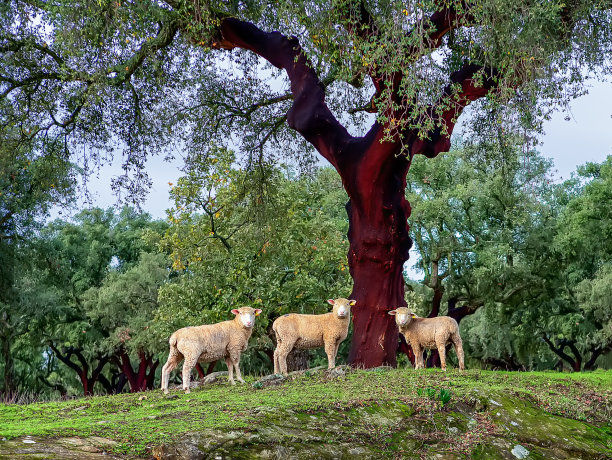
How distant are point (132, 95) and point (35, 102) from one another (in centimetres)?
259

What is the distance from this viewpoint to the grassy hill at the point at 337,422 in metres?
7.21

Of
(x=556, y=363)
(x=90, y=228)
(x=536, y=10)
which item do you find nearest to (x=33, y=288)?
(x=90, y=228)

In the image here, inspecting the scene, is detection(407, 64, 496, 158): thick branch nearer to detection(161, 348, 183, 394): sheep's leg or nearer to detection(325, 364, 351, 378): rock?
detection(325, 364, 351, 378): rock

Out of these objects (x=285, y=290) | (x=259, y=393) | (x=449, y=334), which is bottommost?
(x=259, y=393)

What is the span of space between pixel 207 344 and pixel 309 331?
2.30m

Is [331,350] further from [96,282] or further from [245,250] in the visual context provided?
[96,282]

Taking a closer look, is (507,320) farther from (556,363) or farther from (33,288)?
(33,288)

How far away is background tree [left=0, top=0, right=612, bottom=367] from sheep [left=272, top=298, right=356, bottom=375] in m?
1.35

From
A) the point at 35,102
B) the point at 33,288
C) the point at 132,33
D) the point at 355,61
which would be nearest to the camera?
the point at 355,61

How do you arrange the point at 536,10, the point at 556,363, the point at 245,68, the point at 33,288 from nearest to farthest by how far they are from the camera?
the point at 536,10
the point at 245,68
the point at 33,288
the point at 556,363

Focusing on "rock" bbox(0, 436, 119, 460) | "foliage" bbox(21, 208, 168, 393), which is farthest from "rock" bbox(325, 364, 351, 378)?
"foliage" bbox(21, 208, 168, 393)

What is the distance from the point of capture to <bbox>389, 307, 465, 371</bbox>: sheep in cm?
1325

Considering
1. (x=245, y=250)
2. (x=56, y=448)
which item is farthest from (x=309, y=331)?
(x=245, y=250)

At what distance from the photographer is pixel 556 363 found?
148 feet
